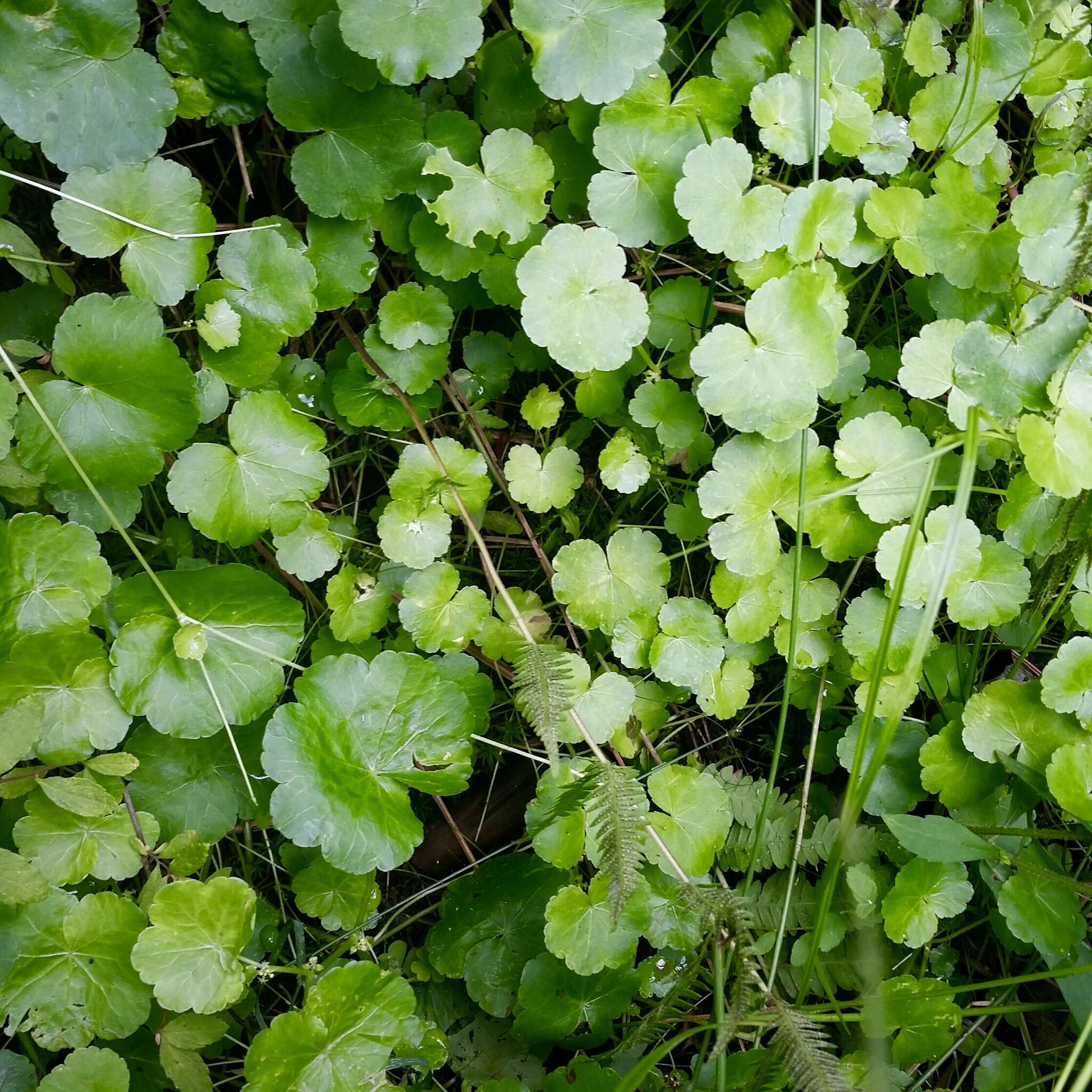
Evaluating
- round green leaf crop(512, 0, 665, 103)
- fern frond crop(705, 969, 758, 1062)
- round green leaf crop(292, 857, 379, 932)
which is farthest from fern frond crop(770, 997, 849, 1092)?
round green leaf crop(512, 0, 665, 103)

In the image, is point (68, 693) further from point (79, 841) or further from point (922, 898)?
point (922, 898)

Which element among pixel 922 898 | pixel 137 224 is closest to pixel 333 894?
pixel 922 898

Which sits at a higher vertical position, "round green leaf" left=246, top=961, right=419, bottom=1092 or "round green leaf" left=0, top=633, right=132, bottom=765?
"round green leaf" left=0, top=633, right=132, bottom=765

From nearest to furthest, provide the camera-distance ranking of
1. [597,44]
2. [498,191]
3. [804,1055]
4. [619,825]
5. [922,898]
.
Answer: [804,1055]
[619,825]
[597,44]
[498,191]
[922,898]

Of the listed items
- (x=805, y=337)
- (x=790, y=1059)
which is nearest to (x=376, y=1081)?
(x=790, y=1059)

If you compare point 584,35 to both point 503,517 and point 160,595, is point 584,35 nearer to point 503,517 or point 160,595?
point 503,517

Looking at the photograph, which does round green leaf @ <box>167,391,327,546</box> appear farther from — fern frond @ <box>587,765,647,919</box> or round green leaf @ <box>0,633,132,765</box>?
fern frond @ <box>587,765,647,919</box>
